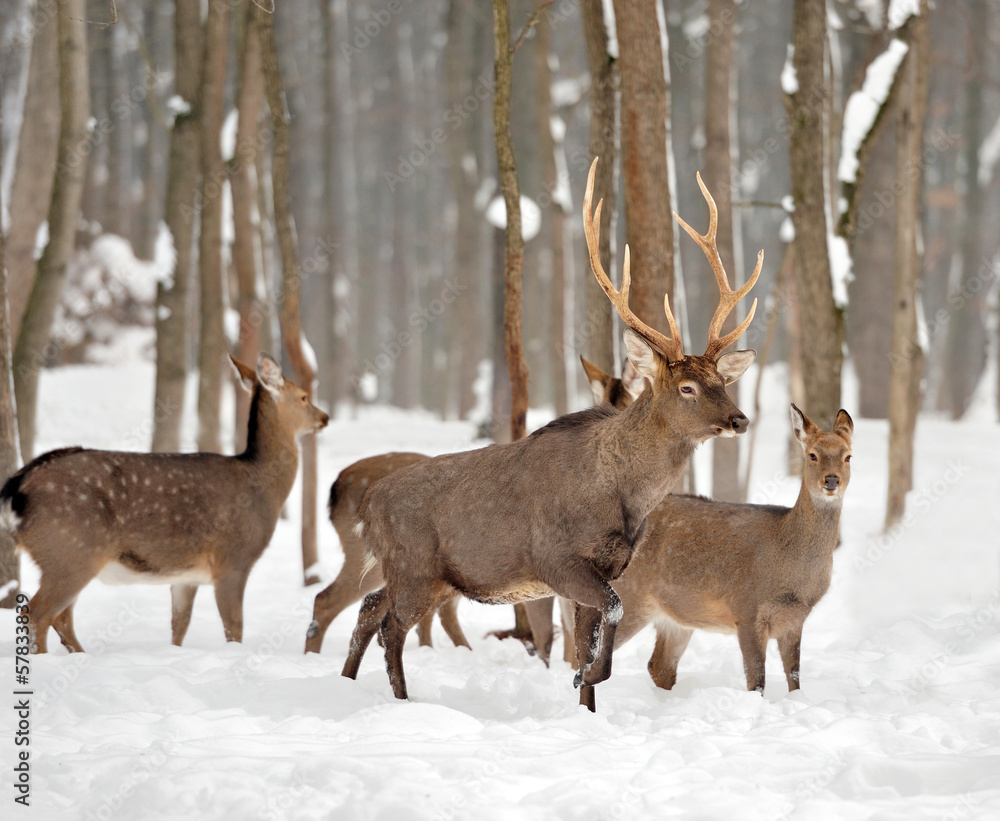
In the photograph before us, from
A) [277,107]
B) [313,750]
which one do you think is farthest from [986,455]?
[313,750]

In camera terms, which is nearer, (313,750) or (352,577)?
(313,750)

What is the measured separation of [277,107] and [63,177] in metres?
2.05

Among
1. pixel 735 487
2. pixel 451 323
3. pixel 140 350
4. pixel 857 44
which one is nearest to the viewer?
pixel 735 487

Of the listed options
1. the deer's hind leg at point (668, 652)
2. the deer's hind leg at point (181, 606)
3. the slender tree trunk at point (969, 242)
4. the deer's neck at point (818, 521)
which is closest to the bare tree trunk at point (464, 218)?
the slender tree trunk at point (969, 242)

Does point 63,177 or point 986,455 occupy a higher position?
point 63,177

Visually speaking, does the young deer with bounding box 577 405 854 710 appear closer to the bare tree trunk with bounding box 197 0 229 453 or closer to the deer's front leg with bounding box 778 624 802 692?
the deer's front leg with bounding box 778 624 802 692

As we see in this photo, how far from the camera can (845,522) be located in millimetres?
12273

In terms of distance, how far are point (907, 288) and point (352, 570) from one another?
720 centimetres

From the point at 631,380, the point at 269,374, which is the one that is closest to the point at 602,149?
the point at 631,380

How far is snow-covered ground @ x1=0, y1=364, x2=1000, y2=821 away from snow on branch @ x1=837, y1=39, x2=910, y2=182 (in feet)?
14.9

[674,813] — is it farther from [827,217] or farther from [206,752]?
[827,217]

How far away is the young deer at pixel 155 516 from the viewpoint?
6695 millimetres

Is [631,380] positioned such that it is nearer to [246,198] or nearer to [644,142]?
[644,142]

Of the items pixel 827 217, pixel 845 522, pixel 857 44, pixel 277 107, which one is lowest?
pixel 845 522
